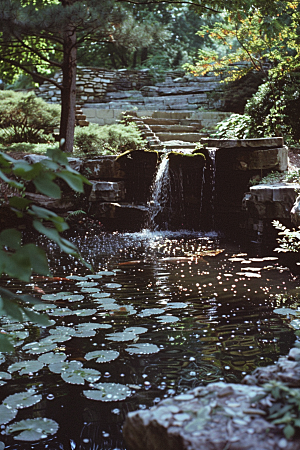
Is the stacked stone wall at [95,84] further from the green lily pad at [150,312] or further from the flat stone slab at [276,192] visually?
the green lily pad at [150,312]

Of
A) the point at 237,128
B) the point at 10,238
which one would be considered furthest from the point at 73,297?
the point at 237,128

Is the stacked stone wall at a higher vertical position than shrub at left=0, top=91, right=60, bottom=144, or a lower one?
higher

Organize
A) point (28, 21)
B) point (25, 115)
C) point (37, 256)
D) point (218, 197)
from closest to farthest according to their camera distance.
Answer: point (37, 256) < point (28, 21) < point (218, 197) < point (25, 115)

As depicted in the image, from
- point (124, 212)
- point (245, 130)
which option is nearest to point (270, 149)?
point (245, 130)

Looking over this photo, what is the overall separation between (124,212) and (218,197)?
1959mm

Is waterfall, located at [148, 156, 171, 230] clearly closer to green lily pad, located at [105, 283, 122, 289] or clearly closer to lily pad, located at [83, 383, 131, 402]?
green lily pad, located at [105, 283, 122, 289]

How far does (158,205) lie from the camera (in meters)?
8.98

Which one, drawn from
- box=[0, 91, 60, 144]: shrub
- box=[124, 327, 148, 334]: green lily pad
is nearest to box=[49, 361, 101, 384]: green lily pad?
box=[124, 327, 148, 334]: green lily pad

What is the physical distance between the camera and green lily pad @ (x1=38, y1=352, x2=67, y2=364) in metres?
2.65

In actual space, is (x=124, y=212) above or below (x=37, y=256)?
below

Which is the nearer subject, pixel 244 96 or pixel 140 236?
pixel 140 236

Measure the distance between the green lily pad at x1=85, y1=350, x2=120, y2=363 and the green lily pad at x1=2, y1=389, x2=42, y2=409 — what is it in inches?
18.0

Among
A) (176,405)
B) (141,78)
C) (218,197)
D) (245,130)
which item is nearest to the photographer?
(176,405)

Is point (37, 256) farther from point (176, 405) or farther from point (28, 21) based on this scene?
point (28, 21)
